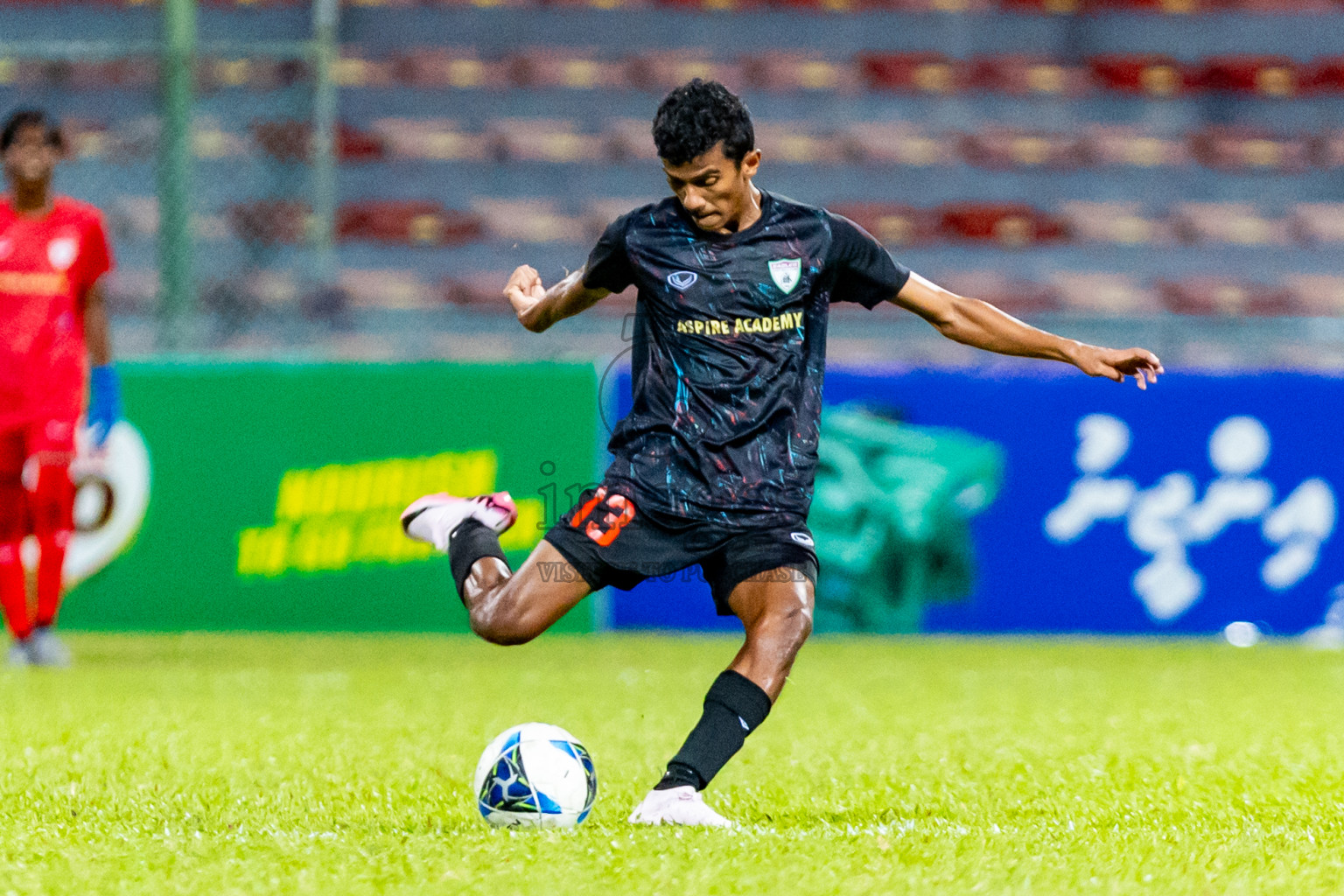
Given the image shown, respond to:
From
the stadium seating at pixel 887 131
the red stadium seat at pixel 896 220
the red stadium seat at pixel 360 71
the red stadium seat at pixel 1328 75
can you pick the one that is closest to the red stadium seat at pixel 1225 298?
the stadium seating at pixel 887 131

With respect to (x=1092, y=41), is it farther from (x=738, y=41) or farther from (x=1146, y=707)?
(x=1146, y=707)

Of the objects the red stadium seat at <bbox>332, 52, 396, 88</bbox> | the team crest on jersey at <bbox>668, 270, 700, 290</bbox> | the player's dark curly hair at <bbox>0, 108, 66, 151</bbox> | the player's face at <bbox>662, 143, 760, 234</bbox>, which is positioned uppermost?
the player's face at <bbox>662, 143, 760, 234</bbox>

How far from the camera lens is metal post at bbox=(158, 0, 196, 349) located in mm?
8992

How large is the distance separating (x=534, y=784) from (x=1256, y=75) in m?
10.3

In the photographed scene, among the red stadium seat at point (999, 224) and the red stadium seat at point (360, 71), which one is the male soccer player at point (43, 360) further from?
the red stadium seat at point (999, 224)

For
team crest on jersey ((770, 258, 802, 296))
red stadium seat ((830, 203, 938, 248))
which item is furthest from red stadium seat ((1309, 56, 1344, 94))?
team crest on jersey ((770, 258, 802, 296))

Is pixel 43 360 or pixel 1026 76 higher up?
pixel 1026 76

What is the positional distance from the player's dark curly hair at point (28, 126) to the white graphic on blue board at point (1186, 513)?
478 cm

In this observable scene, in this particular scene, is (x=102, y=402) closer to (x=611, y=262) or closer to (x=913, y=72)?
(x=611, y=262)

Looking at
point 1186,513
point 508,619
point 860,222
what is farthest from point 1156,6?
point 508,619

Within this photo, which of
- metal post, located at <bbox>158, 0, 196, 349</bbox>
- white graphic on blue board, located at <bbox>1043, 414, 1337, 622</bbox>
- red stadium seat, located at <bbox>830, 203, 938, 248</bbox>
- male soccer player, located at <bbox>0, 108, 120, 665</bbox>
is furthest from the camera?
red stadium seat, located at <bbox>830, 203, 938, 248</bbox>

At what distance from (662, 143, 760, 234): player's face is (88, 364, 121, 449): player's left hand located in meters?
4.27

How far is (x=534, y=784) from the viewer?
3.60 meters

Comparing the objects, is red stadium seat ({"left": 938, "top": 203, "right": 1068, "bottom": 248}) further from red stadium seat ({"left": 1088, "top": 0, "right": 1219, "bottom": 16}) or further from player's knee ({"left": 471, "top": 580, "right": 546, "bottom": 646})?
player's knee ({"left": 471, "top": 580, "right": 546, "bottom": 646})
